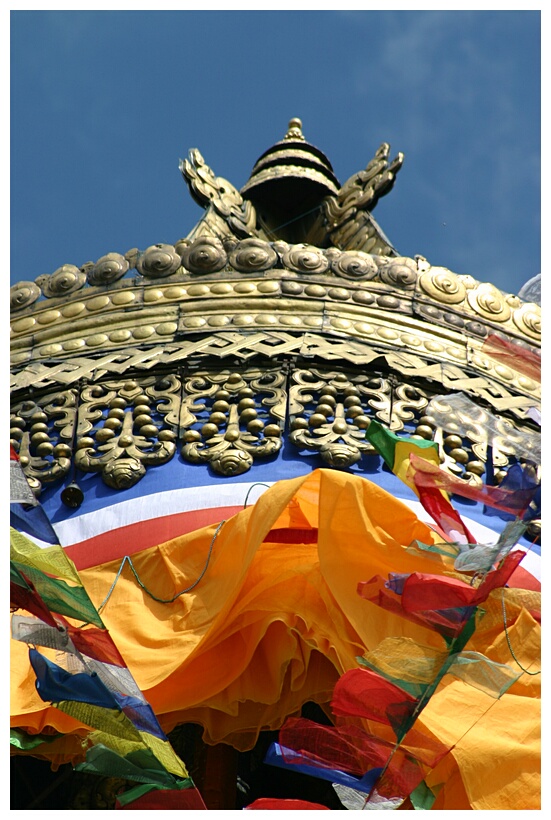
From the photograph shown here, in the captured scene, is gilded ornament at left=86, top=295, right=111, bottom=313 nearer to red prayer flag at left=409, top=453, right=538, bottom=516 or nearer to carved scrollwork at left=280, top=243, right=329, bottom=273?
carved scrollwork at left=280, top=243, right=329, bottom=273

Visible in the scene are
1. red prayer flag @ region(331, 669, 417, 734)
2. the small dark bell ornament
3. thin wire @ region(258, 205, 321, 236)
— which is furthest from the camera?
thin wire @ region(258, 205, 321, 236)

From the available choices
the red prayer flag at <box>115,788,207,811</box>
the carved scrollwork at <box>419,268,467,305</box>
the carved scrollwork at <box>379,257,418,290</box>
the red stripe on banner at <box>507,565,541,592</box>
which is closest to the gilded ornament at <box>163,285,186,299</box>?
the carved scrollwork at <box>379,257,418,290</box>

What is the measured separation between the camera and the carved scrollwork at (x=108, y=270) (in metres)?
8.61

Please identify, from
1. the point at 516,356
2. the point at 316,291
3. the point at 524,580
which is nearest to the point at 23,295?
the point at 316,291

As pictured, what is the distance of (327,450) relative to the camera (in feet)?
24.1

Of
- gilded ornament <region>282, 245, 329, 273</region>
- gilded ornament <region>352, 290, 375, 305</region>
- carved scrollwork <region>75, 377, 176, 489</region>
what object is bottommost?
carved scrollwork <region>75, 377, 176, 489</region>

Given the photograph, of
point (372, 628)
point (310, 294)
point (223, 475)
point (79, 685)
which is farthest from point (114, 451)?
point (79, 685)

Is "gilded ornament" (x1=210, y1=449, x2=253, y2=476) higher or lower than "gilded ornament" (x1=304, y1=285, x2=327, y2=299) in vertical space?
lower

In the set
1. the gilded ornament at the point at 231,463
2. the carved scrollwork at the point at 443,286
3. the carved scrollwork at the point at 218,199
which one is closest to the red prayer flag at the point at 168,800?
the gilded ornament at the point at 231,463

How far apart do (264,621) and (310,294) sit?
2763mm

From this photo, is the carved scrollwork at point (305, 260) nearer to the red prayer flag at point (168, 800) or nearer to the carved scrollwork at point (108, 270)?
the carved scrollwork at point (108, 270)

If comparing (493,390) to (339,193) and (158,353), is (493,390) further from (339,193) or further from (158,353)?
(339,193)

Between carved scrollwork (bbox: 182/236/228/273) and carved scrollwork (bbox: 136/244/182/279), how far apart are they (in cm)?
6

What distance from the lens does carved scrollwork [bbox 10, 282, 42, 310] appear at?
8.70m
